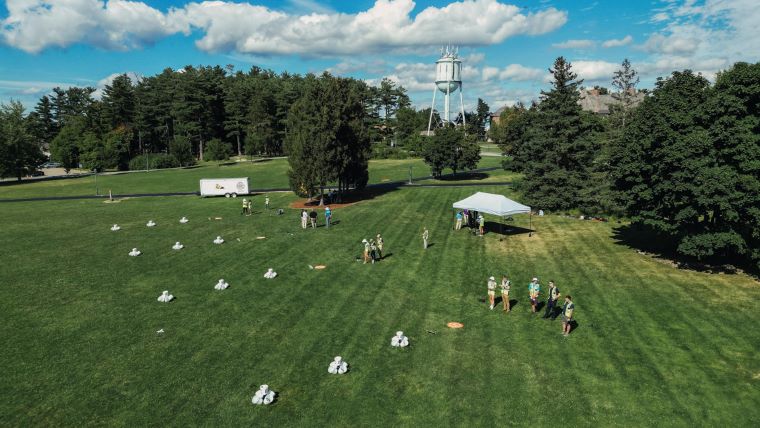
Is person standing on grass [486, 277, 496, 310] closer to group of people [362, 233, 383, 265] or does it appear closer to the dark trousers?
the dark trousers

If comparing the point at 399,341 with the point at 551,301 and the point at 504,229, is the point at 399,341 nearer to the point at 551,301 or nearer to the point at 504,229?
the point at 551,301

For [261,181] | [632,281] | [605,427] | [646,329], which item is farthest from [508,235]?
[261,181]

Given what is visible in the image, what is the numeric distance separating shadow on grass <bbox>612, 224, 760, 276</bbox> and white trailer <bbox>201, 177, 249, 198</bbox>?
137 ft

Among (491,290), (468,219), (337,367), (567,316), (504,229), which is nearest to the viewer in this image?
(337,367)

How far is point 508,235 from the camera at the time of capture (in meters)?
35.6

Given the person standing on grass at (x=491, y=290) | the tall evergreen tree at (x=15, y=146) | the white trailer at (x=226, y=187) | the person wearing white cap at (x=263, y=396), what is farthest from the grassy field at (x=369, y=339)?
the tall evergreen tree at (x=15, y=146)

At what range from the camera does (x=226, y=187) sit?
57031 millimetres

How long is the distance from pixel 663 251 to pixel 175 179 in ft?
236

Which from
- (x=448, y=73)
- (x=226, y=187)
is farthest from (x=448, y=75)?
(x=226, y=187)

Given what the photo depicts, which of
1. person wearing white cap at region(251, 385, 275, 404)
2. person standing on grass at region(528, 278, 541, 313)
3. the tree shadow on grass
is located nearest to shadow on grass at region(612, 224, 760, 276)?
the tree shadow on grass

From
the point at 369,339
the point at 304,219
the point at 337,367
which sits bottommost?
the point at 369,339

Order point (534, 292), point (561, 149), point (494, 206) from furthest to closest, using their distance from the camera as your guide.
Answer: point (561, 149), point (494, 206), point (534, 292)

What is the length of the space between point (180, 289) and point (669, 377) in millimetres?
22810

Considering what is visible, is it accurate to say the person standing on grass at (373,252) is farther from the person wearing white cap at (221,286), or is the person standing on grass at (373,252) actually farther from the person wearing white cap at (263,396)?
the person wearing white cap at (263,396)
